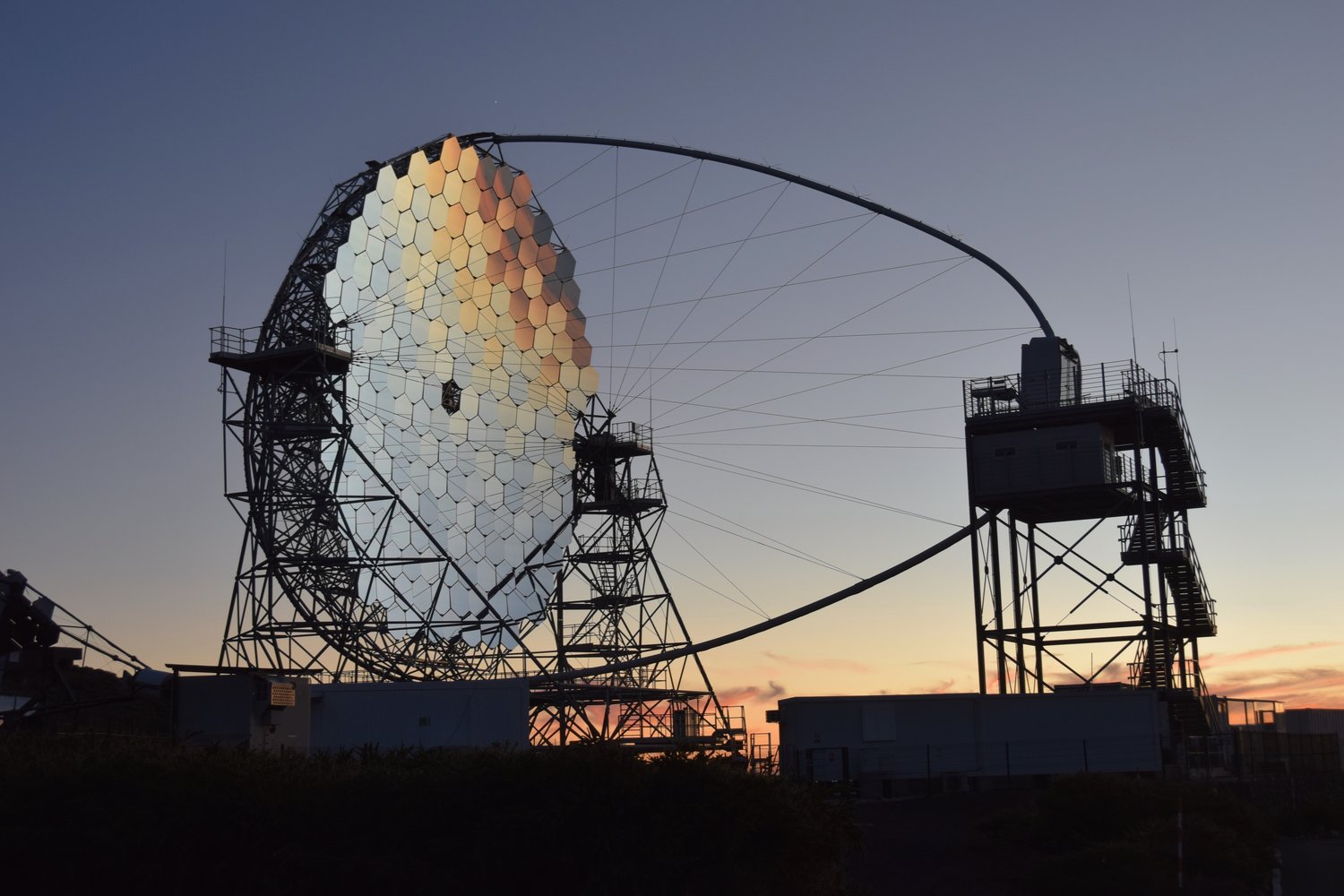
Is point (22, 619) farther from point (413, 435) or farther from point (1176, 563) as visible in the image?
point (1176, 563)

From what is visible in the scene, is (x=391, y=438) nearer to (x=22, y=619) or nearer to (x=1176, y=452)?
(x=22, y=619)

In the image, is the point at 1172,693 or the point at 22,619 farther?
the point at 1172,693

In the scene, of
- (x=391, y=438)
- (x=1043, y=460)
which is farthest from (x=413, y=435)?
(x=1043, y=460)

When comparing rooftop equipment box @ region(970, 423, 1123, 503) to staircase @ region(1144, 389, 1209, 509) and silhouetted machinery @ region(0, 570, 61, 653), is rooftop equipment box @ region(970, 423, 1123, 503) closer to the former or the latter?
staircase @ region(1144, 389, 1209, 509)

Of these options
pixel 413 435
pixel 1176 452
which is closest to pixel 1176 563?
pixel 1176 452

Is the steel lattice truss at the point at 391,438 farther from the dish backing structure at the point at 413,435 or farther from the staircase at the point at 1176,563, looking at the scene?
the staircase at the point at 1176,563

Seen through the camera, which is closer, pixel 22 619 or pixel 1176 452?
pixel 22 619

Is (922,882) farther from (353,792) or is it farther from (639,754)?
(353,792)

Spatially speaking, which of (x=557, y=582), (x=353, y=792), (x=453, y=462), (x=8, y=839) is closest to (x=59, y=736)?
(x=8, y=839)

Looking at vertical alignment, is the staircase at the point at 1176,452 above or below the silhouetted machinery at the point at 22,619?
above

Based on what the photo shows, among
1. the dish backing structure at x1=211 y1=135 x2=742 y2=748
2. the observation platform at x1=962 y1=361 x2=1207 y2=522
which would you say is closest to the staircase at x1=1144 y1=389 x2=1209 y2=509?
the observation platform at x1=962 y1=361 x2=1207 y2=522

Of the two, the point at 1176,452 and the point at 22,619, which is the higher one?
the point at 1176,452

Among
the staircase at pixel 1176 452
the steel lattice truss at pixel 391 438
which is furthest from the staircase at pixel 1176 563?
the steel lattice truss at pixel 391 438

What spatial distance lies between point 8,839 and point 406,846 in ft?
16.1
